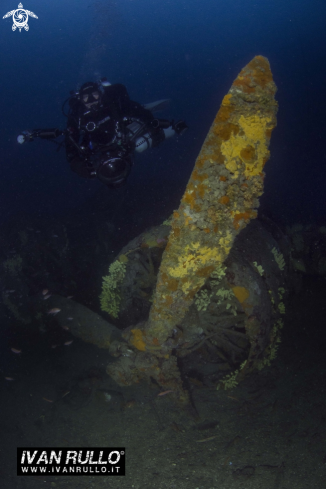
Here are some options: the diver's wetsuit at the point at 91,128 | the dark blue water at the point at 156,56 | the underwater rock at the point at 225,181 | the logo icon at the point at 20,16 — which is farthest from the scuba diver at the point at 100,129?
the logo icon at the point at 20,16

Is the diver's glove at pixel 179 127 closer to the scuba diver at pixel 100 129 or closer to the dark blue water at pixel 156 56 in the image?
the scuba diver at pixel 100 129

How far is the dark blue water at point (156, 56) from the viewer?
189 feet

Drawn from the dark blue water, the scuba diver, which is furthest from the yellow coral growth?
the dark blue water

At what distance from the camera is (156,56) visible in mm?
90312

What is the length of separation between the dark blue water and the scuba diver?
39.8 m

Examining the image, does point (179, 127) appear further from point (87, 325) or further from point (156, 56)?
point (156, 56)

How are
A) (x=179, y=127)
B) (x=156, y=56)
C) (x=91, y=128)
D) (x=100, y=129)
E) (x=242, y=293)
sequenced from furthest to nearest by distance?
1. (x=156, y=56)
2. (x=179, y=127)
3. (x=100, y=129)
4. (x=91, y=128)
5. (x=242, y=293)

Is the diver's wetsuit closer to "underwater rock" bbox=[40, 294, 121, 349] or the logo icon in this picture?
"underwater rock" bbox=[40, 294, 121, 349]

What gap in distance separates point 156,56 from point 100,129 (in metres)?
105

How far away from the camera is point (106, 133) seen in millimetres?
6266

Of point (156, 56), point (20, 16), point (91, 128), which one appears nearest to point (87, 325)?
point (91, 128)

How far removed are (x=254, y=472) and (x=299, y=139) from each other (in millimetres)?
44364

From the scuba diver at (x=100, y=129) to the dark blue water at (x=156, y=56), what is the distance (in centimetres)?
3984

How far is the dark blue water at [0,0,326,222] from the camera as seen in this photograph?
57.6 m
